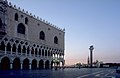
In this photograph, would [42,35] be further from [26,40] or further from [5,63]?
[5,63]

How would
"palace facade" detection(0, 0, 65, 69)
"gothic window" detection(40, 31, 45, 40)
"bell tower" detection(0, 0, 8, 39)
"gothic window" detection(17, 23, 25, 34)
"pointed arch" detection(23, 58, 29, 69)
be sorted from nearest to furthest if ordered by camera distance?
"bell tower" detection(0, 0, 8, 39)
"palace facade" detection(0, 0, 65, 69)
"gothic window" detection(17, 23, 25, 34)
"pointed arch" detection(23, 58, 29, 69)
"gothic window" detection(40, 31, 45, 40)

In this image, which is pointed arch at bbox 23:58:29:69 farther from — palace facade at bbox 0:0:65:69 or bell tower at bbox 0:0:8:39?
bell tower at bbox 0:0:8:39

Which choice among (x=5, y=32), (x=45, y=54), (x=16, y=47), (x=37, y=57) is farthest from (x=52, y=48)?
(x=5, y=32)

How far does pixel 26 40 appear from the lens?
205ft

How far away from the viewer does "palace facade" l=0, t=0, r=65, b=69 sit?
53.1 metres

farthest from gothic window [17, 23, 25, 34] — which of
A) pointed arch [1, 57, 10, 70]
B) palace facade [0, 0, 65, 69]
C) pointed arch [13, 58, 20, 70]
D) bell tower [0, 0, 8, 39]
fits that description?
pointed arch [1, 57, 10, 70]

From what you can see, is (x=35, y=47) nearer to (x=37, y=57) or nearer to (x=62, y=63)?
(x=37, y=57)

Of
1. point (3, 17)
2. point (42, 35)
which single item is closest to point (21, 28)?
point (3, 17)

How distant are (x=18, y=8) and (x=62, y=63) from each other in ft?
132

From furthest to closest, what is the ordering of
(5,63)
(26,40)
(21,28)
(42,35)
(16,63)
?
(42,35) → (26,40) → (21,28) → (16,63) → (5,63)

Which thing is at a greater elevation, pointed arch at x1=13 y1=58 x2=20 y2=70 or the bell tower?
the bell tower

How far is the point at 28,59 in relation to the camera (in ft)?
207

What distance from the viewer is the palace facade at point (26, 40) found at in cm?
5306

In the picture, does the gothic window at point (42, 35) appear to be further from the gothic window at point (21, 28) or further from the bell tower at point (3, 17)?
the bell tower at point (3, 17)
